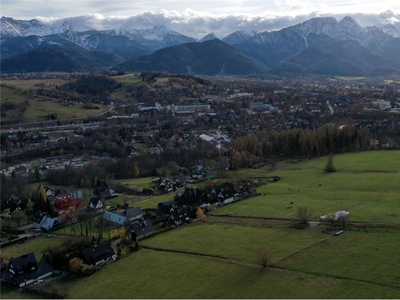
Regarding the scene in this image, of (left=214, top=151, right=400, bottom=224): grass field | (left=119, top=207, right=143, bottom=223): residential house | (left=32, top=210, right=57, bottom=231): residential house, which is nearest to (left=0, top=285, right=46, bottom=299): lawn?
(left=32, top=210, right=57, bottom=231): residential house

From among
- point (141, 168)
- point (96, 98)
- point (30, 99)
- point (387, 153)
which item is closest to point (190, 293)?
point (141, 168)

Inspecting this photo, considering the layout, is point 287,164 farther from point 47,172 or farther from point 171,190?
point 47,172

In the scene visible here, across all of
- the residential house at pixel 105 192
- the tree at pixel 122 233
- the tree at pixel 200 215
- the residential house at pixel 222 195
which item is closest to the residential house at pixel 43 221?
the tree at pixel 122 233

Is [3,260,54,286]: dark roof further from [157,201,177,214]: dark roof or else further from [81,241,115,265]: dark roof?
[157,201,177,214]: dark roof

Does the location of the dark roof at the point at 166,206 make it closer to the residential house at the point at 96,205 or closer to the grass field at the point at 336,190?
the grass field at the point at 336,190

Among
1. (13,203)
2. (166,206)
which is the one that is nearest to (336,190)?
(166,206)

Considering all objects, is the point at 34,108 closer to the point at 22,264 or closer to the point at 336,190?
the point at 336,190
